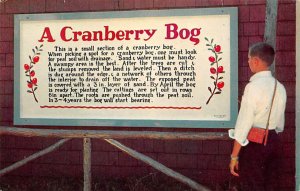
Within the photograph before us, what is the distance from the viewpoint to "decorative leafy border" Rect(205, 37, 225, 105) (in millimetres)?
5625

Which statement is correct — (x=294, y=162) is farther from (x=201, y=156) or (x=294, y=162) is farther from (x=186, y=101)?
(x=186, y=101)

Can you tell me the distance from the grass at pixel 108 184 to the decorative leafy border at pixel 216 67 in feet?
4.33

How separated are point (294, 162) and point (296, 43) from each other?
1464mm

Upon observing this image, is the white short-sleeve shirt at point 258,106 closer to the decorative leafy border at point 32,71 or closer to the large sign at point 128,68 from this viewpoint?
the large sign at point 128,68

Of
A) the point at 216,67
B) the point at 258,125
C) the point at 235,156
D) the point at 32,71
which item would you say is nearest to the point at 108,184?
the point at 32,71

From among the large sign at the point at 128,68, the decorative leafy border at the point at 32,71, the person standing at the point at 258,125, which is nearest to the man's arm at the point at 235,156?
the person standing at the point at 258,125

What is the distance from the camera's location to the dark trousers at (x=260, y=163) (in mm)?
3664

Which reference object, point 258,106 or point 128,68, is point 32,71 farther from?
point 258,106

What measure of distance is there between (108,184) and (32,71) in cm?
182

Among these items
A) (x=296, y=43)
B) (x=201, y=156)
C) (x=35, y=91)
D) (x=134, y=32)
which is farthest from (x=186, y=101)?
(x=35, y=91)

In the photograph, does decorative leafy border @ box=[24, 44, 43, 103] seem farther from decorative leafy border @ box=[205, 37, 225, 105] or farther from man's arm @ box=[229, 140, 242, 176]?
man's arm @ box=[229, 140, 242, 176]

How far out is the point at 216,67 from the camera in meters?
5.63

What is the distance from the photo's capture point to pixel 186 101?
571 cm

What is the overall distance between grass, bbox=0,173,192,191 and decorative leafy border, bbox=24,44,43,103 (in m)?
1.13
